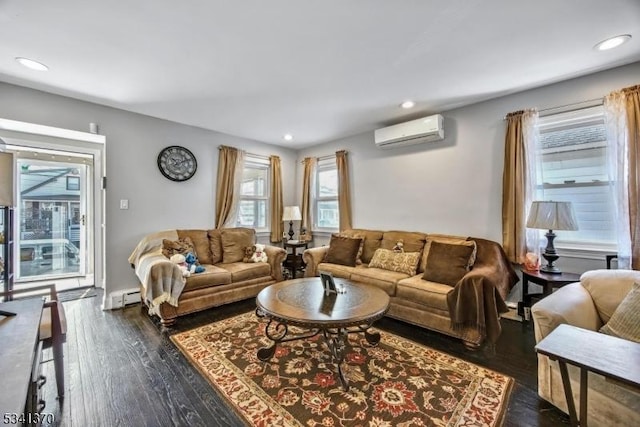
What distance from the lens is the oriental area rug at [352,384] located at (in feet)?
5.07

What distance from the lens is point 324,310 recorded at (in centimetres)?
194

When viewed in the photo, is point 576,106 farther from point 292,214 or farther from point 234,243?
point 234,243

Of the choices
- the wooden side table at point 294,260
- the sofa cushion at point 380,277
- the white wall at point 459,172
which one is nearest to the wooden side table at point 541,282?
the white wall at point 459,172

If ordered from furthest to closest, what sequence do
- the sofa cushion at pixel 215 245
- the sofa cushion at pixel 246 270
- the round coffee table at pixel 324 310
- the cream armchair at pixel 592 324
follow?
the sofa cushion at pixel 215 245, the sofa cushion at pixel 246 270, the round coffee table at pixel 324 310, the cream armchair at pixel 592 324

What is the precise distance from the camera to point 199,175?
406cm

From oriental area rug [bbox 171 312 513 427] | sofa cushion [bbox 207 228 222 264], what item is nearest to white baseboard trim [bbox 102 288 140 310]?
sofa cushion [bbox 207 228 222 264]

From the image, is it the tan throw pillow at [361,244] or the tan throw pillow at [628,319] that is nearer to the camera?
the tan throw pillow at [628,319]

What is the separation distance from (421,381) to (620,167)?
2.50 meters

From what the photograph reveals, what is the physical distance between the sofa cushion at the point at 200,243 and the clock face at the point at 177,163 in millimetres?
800

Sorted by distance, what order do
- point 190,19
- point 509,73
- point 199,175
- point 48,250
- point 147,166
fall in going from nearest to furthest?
point 190,19 < point 509,73 < point 147,166 < point 199,175 < point 48,250

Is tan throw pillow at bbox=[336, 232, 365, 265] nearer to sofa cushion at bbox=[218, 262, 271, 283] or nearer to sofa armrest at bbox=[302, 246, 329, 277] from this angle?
sofa armrest at bbox=[302, 246, 329, 277]

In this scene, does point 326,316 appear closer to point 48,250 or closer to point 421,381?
point 421,381

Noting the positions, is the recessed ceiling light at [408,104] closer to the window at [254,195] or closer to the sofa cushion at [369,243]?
the sofa cushion at [369,243]

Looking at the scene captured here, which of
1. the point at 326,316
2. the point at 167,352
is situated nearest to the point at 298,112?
the point at 326,316
